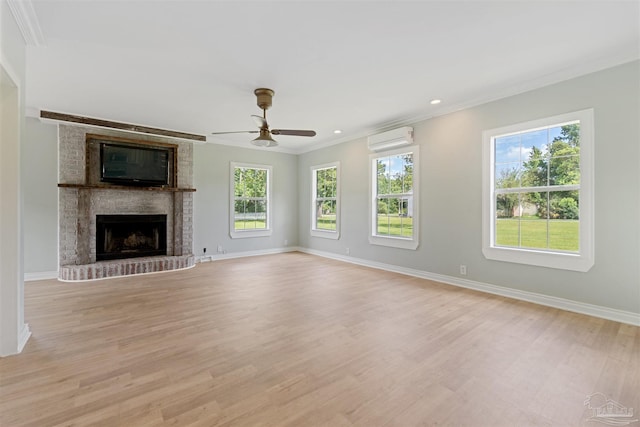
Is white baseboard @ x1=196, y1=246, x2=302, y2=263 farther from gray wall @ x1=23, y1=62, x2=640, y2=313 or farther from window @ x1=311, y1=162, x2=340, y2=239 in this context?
window @ x1=311, y1=162, x2=340, y2=239

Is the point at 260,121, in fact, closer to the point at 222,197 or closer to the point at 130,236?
the point at 222,197

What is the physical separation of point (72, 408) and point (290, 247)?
605 centimetres

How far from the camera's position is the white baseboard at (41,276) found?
4.52 m

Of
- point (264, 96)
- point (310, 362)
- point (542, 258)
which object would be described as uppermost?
point (264, 96)

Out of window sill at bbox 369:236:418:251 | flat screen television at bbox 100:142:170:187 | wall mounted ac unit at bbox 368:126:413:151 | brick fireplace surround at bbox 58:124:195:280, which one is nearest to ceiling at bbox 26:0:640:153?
wall mounted ac unit at bbox 368:126:413:151

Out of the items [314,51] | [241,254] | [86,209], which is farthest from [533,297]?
[86,209]

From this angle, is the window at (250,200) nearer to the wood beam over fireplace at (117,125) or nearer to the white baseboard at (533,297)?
the wood beam over fireplace at (117,125)

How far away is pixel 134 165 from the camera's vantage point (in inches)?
209

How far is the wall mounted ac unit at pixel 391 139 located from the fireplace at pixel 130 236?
4.47 meters

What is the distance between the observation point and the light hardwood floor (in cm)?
163

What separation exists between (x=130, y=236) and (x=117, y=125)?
2081 mm

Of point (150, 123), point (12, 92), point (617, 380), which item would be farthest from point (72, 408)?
point (150, 123)

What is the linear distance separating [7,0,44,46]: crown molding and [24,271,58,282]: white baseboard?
3.78 metres

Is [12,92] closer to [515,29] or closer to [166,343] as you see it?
[166,343]
